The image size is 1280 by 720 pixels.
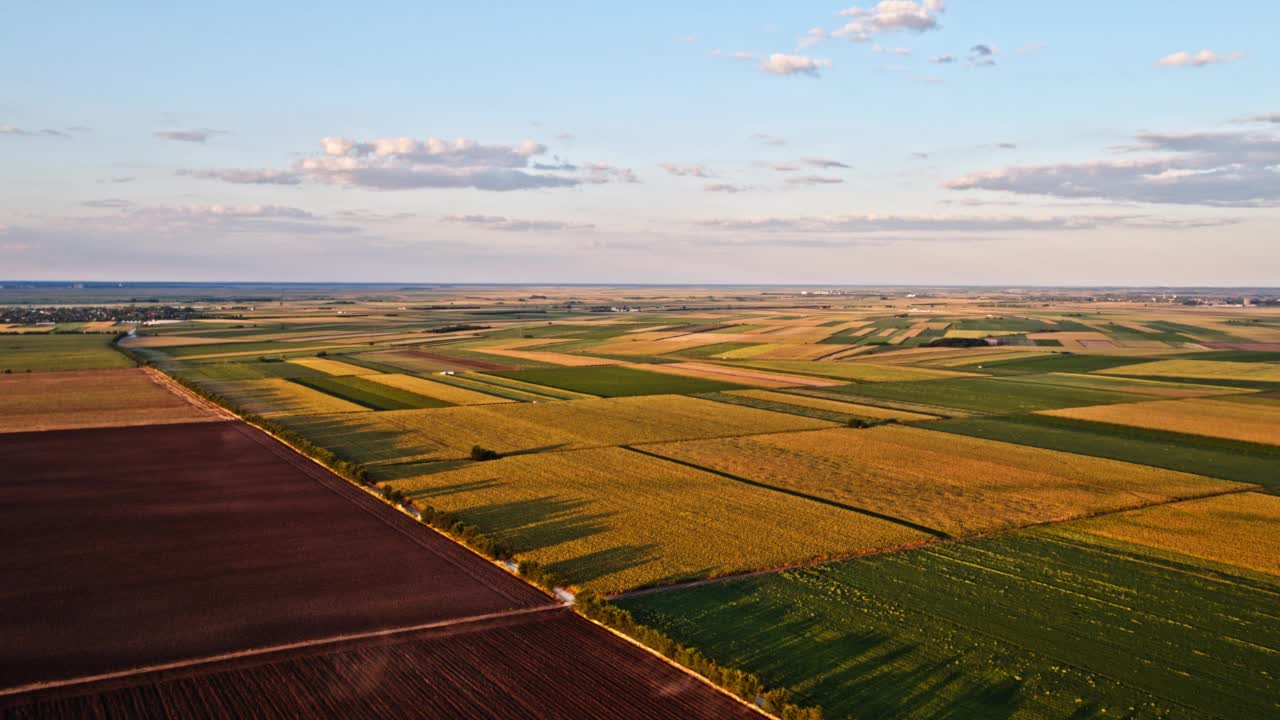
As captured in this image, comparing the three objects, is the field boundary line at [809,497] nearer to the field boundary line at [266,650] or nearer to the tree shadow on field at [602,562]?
the tree shadow on field at [602,562]

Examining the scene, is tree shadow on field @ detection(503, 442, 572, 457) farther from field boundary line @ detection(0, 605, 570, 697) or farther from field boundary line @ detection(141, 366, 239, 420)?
field boundary line @ detection(141, 366, 239, 420)

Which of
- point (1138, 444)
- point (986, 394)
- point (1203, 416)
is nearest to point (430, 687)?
point (1138, 444)

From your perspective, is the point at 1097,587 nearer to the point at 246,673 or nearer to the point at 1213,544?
the point at 1213,544

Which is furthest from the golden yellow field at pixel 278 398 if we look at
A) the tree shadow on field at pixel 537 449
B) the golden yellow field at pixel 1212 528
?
the golden yellow field at pixel 1212 528

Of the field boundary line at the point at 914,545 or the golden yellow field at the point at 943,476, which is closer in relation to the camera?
the field boundary line at the point at 914,545

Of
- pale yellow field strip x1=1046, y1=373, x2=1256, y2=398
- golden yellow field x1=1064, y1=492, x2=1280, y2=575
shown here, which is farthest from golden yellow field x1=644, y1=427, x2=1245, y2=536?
pale yellow field strip x1=1046, y1=373, x2=1256, y2=398

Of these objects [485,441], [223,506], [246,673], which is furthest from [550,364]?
[246,673]
